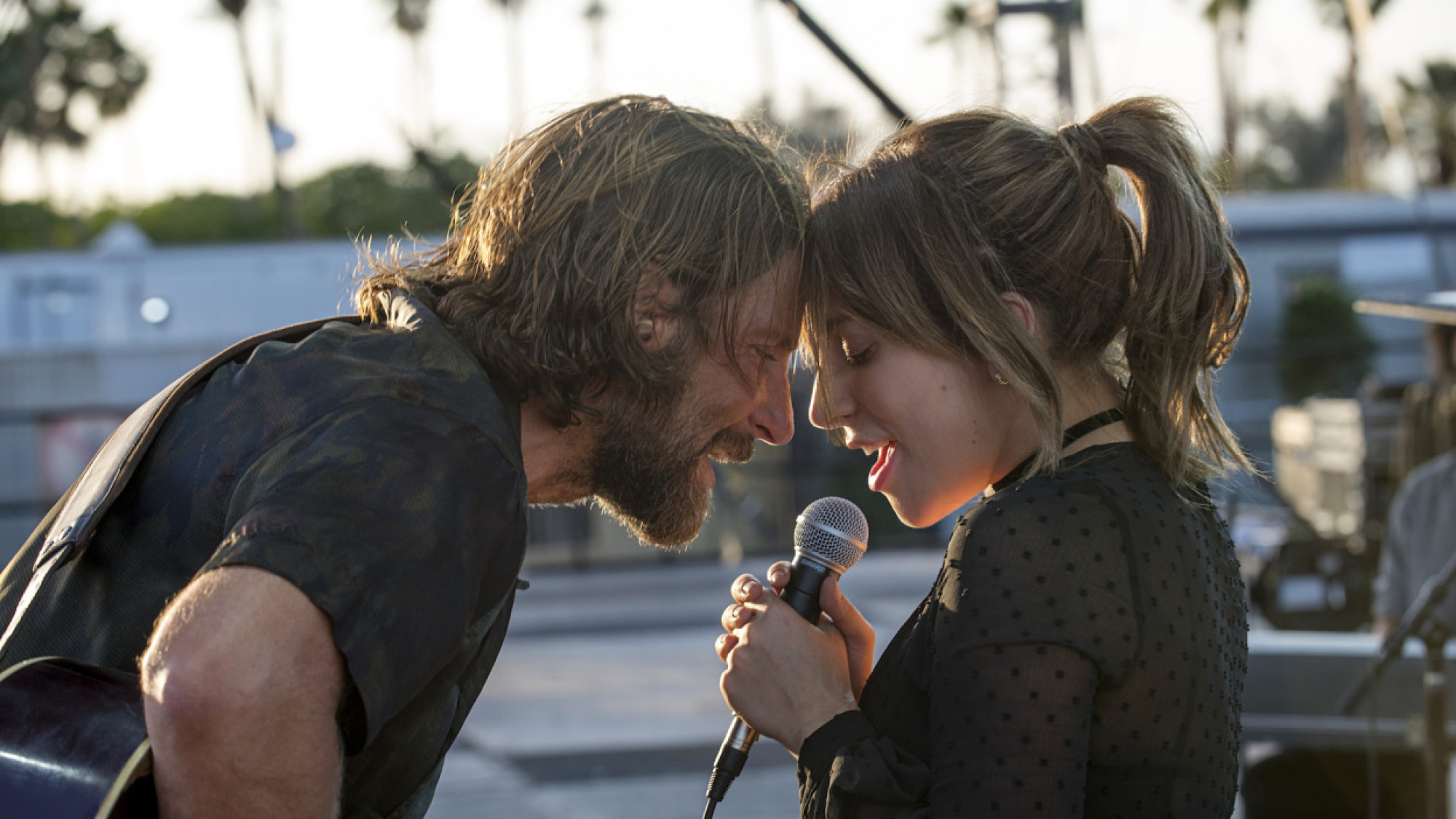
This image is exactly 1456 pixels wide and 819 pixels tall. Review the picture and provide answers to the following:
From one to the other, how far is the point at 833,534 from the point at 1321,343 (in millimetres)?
16832

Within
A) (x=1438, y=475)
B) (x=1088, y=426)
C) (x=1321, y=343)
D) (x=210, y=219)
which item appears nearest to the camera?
(x=1088, y=426)

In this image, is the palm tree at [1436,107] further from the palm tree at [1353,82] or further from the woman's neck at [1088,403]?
the woman's neck at [1088,403]

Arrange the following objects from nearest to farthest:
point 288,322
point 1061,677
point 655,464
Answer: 1. point 1061,677
2. point 655,464
3. point 288,322

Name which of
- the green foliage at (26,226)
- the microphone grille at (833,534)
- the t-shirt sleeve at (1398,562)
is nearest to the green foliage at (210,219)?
the green foliage at (26,226)

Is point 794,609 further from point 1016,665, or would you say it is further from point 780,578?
point 1016,665

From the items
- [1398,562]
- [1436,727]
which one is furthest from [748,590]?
[1398,562]

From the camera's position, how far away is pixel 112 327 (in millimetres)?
14578

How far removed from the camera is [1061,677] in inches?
56.8

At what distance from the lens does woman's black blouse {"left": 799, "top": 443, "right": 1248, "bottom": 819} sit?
4.74 feet

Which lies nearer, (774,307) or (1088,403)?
(1088,403)

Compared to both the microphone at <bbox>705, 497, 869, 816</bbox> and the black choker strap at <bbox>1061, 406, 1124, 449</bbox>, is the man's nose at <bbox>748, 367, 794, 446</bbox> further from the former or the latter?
the black choker strap at <bbox>1061, 406, 1124, 449</bbox>

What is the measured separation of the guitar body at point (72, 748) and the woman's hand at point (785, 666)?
0.76m

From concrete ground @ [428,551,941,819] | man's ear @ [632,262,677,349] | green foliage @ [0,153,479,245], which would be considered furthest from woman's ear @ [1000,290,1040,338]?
green foliage @ [0,153,479,245]

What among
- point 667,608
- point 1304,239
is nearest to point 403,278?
point 667,608
